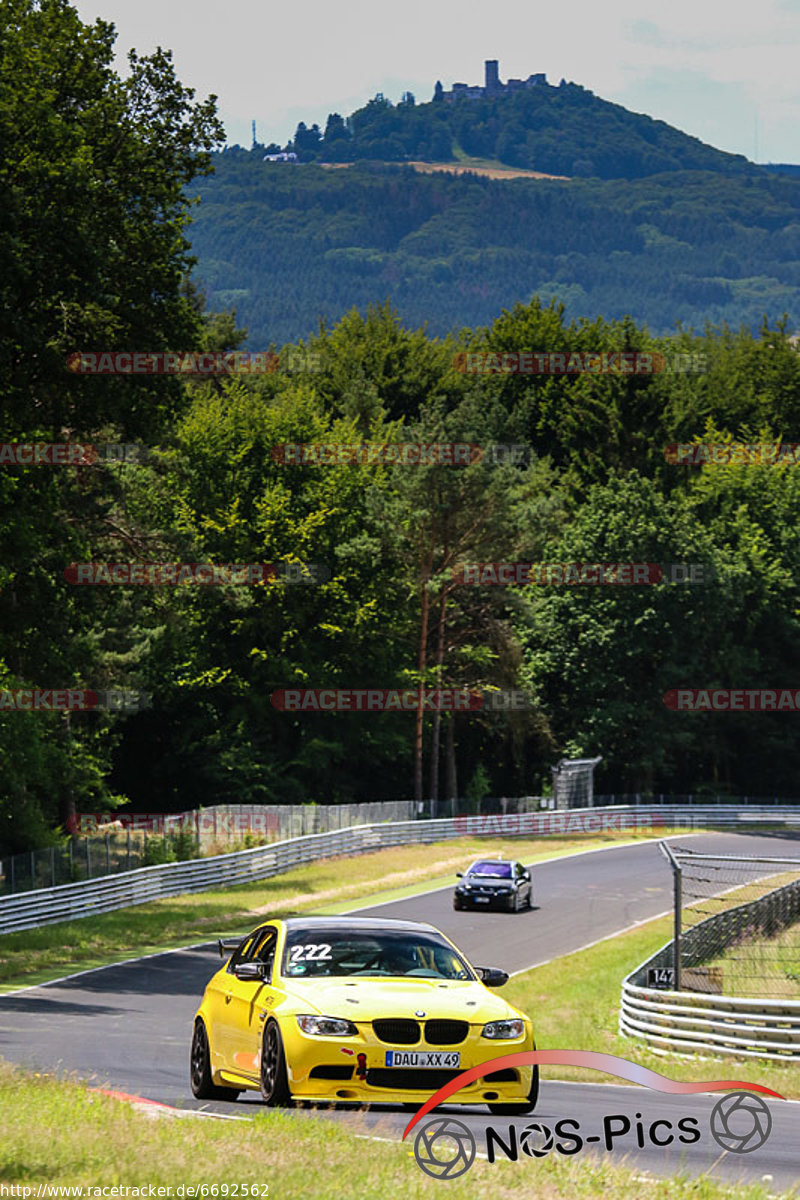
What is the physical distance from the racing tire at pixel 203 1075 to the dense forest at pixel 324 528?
67.3ft

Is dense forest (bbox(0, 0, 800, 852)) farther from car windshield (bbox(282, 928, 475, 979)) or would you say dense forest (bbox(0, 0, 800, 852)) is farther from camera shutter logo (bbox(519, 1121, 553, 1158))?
camera shutter logo (bbox(519, 1121, 553, 1158))

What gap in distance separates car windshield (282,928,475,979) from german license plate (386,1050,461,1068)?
122cm

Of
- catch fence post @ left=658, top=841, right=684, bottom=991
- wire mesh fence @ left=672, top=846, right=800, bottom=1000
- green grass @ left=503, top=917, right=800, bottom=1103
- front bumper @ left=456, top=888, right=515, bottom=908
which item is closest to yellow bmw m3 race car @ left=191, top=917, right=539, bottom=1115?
green grass @ left=503, top=917, right=800, bottom=1103

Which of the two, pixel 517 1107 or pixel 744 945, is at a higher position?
pixel 517 1107

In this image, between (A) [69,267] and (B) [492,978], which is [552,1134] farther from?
(A) [69,267]

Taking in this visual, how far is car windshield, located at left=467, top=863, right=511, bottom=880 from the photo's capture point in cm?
4244

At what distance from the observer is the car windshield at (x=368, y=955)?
12438 mm

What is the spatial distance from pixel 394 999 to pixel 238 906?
108 feet

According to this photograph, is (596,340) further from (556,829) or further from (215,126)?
(215,126)

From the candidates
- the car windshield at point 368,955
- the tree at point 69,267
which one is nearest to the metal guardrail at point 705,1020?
the car windshield at point 368,955

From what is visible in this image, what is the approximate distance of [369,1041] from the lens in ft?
36.7

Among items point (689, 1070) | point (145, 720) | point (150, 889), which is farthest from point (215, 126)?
point (145, 720)

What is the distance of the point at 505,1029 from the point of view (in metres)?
11.5

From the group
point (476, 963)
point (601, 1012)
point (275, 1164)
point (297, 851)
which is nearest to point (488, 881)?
point (476, 963)
